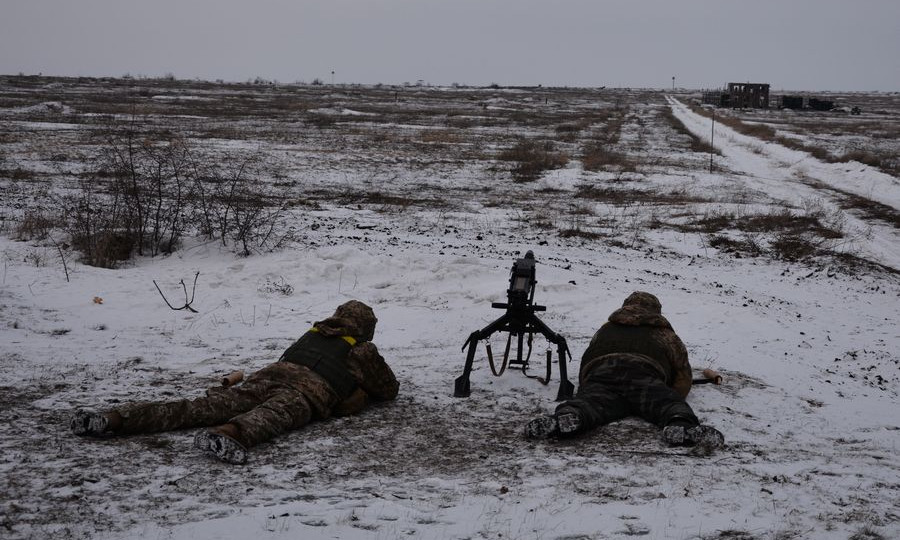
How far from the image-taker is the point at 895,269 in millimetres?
12312

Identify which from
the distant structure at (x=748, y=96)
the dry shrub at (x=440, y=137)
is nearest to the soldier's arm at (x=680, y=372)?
the dry shrub at (x=440, y=137)

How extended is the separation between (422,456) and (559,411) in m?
1.12

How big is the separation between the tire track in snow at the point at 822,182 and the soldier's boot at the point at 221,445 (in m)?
11.8

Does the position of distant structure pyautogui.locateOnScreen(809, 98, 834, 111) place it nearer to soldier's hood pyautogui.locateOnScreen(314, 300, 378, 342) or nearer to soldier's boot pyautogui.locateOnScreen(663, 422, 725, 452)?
soldier's boot pyautogui.locateOnScreen(663, 422, 725, 452)

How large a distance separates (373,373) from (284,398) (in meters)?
0.92

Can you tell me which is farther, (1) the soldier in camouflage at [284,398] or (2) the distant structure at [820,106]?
(2) the distant structure at [820,106]

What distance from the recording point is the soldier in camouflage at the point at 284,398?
499 centimetres

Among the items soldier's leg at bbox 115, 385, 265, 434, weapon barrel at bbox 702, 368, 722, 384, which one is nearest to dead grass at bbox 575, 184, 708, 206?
weapon barrel at bbox 702, 368, 722, 384

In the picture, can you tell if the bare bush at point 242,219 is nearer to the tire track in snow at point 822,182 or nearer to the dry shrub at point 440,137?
the tire track in snow at point 822,182

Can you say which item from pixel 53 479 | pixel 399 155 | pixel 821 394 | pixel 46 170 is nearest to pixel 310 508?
pixel 53 479

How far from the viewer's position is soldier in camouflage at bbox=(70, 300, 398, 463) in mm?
4988

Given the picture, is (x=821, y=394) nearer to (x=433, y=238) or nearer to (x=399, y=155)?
(x=433, y=238)

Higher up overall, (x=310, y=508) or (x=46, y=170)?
(x=46, y=170)

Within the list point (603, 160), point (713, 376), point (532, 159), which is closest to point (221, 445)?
point (713, 376)
